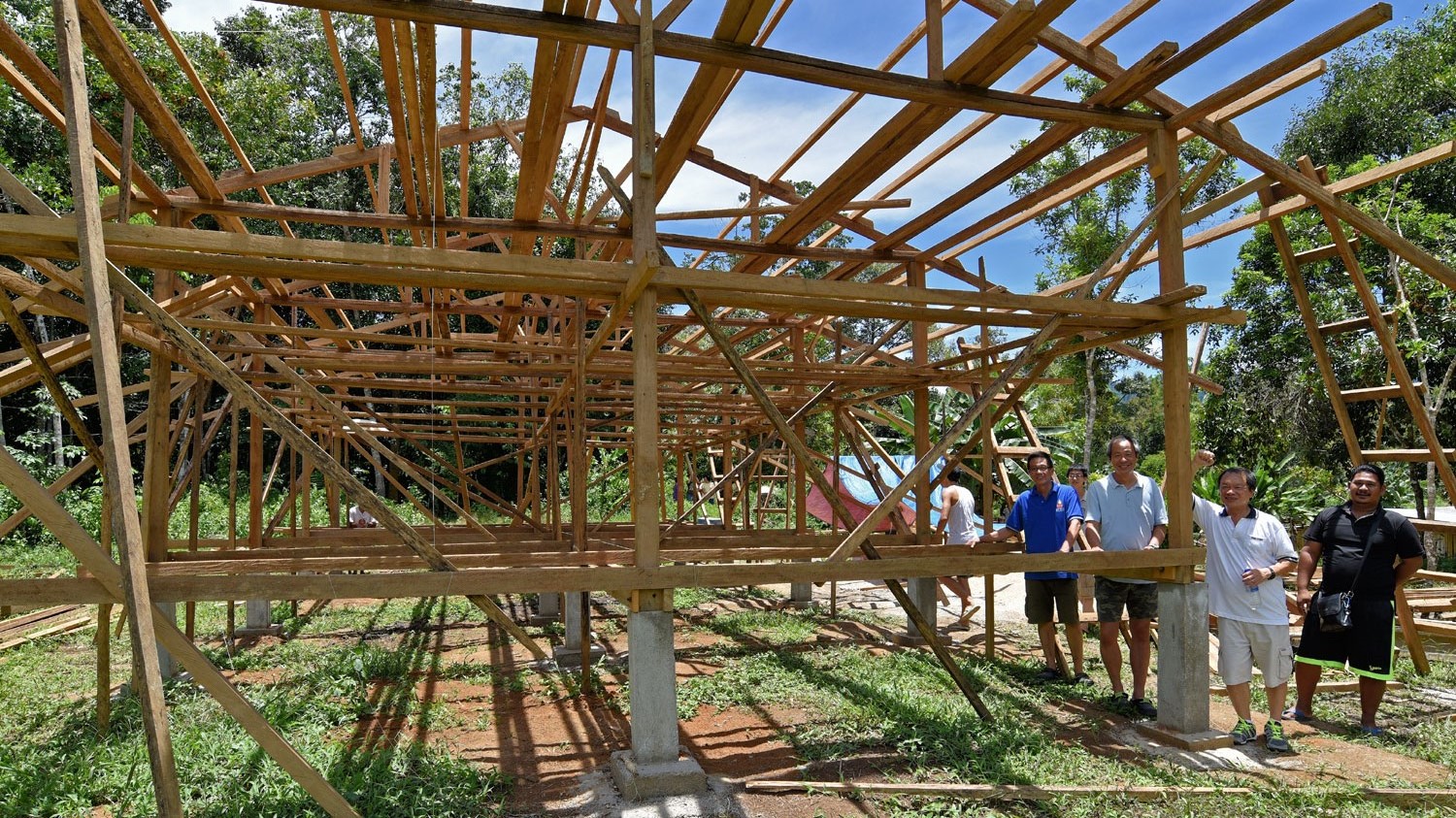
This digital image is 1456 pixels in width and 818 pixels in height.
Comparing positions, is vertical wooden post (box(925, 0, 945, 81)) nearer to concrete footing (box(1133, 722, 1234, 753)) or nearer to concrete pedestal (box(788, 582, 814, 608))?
concrete footing (box(1133, 722, 1234, 753))

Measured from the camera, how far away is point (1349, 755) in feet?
17.6

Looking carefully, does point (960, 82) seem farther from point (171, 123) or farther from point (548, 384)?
point (548, 384)

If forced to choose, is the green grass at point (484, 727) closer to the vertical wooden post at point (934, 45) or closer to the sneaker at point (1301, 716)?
the sneaker at point (1301, 716)

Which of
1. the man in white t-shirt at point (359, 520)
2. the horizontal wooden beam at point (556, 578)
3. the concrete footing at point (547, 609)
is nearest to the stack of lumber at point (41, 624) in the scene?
the man in white t-shirt at point (359, 520)

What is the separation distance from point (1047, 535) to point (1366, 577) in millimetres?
2115

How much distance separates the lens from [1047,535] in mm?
7031

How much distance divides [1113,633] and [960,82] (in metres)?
4.24

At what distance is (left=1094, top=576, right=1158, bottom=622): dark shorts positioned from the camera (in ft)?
20.7

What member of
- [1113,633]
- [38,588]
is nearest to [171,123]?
[38,588]

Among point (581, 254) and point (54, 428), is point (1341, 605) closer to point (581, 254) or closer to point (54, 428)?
point (581, 254)

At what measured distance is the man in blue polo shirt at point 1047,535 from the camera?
7.00m

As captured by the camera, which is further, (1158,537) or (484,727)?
(484,727)

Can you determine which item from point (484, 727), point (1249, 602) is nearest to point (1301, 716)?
point (1249, 602)

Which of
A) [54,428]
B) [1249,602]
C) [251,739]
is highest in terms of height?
[54,428]
